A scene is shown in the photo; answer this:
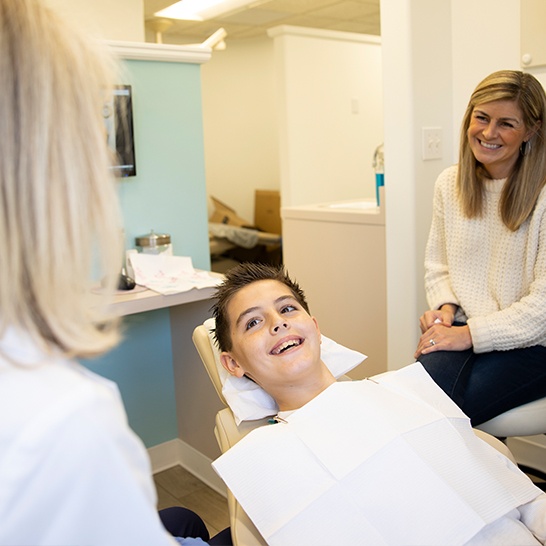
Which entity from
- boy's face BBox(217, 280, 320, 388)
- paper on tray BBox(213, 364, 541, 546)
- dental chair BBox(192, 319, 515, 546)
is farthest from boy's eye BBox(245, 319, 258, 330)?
paper on tray BBox(213, 364, 541, 546)

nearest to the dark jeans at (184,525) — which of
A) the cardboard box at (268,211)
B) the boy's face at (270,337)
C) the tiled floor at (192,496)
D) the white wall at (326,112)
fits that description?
the boy's face at (270,337)

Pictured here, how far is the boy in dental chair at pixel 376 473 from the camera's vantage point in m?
1.13

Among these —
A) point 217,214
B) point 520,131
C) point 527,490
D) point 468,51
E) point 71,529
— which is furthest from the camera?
point 217,214

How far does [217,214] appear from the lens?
20.6 feet

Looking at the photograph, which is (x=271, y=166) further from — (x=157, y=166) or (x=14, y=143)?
(x=14, y=143)

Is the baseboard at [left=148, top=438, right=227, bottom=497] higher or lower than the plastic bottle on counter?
lower

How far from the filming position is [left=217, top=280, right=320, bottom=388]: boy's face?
146cm

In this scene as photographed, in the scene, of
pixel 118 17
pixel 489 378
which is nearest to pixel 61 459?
pixel 489 378

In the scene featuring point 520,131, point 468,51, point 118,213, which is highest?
point 468,51

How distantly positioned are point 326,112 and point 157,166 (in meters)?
2.83

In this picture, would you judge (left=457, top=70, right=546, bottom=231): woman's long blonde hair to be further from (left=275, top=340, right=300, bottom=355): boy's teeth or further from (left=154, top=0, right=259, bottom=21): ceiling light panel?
(left=154, top=0, right=259, bottom=21): ceiling light panel

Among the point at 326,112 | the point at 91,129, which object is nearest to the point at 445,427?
the point at 91,129

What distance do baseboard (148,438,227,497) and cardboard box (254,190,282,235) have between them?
12.2 feet

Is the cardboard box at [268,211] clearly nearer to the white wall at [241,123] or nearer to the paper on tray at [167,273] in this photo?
the white wall at [241,123]
